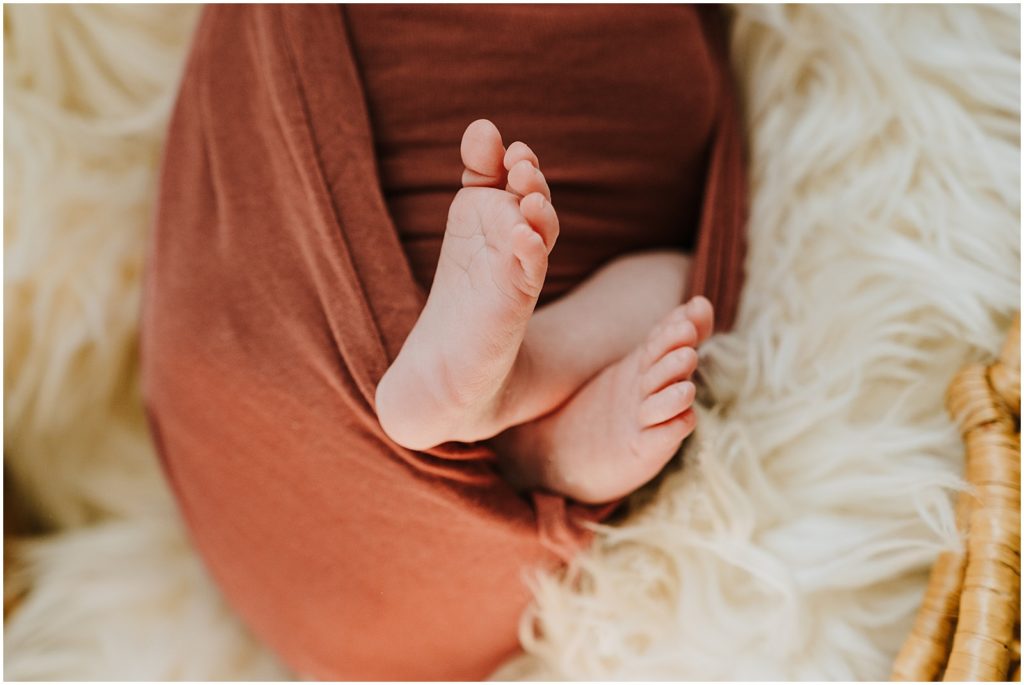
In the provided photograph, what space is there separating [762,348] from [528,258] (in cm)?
29

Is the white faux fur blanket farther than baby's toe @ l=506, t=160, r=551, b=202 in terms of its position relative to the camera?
Yes

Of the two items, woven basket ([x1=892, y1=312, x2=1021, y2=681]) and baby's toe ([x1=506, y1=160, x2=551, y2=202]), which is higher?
baby's toe ([x1=506, y1=160, x2=551, y2=202])

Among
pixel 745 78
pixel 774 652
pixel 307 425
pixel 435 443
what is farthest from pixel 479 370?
pixel 745 78

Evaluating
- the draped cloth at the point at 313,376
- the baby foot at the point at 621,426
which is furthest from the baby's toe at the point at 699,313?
the draped cloth at the point at 313,376

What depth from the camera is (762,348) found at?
2.10 ft

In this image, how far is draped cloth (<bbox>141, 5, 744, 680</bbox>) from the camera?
57 cm

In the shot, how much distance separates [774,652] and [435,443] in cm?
28

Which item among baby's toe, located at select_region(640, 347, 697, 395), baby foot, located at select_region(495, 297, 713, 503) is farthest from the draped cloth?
baby's toe, located at select_region(640, 347, 697, 395)

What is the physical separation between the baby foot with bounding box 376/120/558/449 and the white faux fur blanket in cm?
18

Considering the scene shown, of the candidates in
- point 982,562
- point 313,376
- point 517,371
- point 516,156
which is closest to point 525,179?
point 516,156

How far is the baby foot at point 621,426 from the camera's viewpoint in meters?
0.50

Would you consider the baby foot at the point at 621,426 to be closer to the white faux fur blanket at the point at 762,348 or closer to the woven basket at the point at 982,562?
the white faux fur blanket at the point at 762,348

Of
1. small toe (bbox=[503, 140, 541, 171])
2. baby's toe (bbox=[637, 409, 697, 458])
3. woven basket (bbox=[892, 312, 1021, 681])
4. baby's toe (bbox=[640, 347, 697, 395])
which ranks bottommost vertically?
woven basket (bbox=[892, 312, 1021, 681])

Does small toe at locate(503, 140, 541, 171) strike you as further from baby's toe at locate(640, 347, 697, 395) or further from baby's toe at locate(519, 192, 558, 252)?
baby's toe at locate(640, 347, 697, 395)
